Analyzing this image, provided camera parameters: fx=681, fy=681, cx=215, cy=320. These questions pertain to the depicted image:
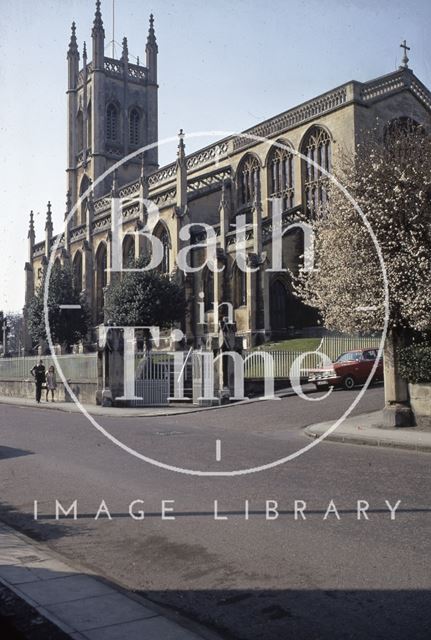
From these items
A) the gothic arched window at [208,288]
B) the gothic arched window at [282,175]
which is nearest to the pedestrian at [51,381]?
the gothic arched window at [208,288]

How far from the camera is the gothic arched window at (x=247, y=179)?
48.0m

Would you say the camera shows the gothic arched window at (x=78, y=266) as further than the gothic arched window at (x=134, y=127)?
No

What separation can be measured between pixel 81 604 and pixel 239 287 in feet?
126

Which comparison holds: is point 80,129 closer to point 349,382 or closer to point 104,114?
point 104,114

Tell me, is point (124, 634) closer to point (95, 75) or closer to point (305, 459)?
point (305, 459)

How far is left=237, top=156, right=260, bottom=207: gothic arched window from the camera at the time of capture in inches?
1889

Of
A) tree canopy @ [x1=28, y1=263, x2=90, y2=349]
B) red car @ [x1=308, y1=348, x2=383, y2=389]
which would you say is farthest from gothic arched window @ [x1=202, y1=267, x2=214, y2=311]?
red car @ [x1=308, y1=348, x2=383, y2=389]

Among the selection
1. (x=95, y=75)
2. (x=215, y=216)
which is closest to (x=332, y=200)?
(x=215, y=216)

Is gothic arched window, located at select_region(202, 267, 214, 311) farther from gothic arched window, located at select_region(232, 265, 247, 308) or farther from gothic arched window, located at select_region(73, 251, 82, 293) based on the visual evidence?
gothic arched window, located at select_region(73, 251, 82, 293)

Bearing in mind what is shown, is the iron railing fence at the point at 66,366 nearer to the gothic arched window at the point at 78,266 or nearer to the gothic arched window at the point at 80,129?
the gothic arched window at the point at 78,266

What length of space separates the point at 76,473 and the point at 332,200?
9874 millimetres

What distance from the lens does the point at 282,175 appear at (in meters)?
45.7

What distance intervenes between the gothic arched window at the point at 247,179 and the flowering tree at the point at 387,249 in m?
31.7

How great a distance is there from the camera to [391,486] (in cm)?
845
